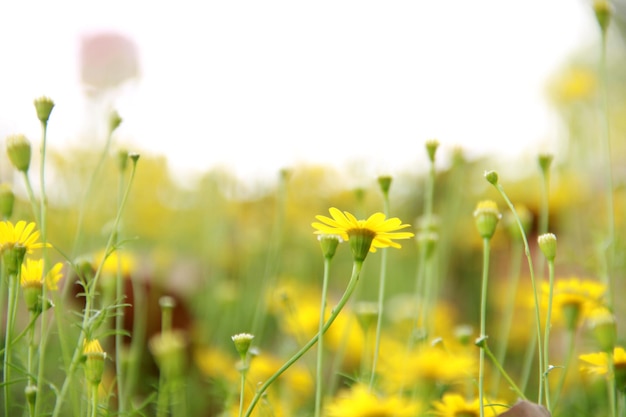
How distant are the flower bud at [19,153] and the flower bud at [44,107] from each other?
2 cm

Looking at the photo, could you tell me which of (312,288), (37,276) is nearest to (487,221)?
(37,276)

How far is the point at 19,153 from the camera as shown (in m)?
0.45

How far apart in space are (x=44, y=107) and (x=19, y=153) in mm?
33

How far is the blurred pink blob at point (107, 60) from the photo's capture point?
1.51 metres

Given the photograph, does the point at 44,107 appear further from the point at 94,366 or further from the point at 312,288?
the point at 312,288

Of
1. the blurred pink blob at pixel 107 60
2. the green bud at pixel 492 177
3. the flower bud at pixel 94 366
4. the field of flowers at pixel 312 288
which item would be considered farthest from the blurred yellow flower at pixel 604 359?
the blurred pink blob at pixel 107 60

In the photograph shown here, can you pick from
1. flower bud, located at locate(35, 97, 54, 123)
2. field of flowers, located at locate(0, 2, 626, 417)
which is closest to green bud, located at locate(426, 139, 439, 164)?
field of flowers, located at locate(0, 2, 626, 417)

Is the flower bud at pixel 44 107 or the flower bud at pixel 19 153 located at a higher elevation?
the flower bud at pixel 44 107

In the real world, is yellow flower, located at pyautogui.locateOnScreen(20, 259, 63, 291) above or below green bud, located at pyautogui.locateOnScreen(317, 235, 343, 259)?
below

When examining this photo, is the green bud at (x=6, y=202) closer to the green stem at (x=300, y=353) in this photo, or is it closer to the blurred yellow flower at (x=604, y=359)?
the green stem at (x=300, y=353)

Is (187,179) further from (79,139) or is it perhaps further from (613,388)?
(613,388)

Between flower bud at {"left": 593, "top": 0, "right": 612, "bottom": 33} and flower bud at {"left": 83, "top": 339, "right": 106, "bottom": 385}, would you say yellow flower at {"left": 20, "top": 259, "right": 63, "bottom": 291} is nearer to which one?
flower bud at {"left": 83, "top": 339, "right": 106, "bottom": 385}

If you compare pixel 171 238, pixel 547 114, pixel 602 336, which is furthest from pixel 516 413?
pixel 547 114

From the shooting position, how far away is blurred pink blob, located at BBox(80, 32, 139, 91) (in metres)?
1.51
